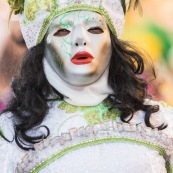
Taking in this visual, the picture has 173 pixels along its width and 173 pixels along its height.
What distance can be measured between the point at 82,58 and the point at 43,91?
0.15 meters

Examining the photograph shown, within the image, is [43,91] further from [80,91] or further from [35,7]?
[35,7]

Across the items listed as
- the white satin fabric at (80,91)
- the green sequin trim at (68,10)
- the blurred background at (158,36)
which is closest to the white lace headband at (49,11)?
the green sequin trim at (68,10)

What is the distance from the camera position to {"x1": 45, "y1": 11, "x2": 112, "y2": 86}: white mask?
1.76 m

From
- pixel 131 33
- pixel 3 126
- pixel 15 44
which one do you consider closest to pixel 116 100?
pixel 3 126

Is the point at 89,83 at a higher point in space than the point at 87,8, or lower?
lower

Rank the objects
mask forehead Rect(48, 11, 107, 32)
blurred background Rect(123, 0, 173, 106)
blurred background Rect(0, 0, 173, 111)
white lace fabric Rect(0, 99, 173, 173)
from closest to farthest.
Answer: white lace fabric Rect(0, 99, 173, 173) → mask forehead Rect(48, 11, 107, 32) → blurred background Rect(0, 0, 173, 111) → blurred background Rect(123, 0, 173, 106)

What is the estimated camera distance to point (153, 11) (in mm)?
2693

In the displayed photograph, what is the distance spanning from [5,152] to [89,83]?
0.29 m

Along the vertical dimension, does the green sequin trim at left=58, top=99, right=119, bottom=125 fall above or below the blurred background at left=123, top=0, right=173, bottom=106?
above

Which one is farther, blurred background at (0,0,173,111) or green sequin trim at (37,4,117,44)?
blurred background at (0,0,173,111)

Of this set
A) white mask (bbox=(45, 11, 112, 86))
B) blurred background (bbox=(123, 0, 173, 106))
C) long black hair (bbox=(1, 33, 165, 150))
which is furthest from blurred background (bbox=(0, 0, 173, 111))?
white mask (bbox=(45, 11, 112, 86))

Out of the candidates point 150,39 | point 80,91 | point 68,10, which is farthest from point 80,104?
point 150,39

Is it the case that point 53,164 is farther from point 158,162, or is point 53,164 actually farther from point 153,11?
point 153,11

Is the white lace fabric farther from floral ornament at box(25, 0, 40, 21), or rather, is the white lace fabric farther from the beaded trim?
floral ornament at box(25, 0, 40, 21)
